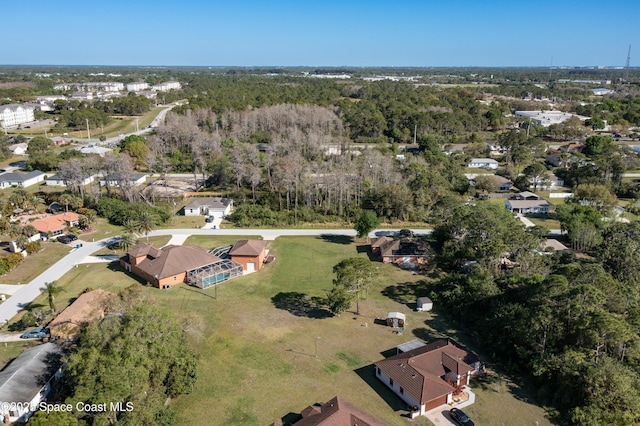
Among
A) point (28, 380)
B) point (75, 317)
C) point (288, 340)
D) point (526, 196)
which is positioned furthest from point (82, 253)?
point (526, 196)

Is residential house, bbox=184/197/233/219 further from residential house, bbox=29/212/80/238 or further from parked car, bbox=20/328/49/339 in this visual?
parked car, bbox=20/328/49/339

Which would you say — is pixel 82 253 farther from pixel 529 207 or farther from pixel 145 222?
pixel 529 207

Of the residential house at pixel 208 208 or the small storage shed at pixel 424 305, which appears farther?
the residential house at pixel 208 208

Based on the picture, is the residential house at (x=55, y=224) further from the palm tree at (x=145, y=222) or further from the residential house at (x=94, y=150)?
the residential house at (x=94, y=150)

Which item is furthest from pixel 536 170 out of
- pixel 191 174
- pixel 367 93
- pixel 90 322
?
pixel 367 93

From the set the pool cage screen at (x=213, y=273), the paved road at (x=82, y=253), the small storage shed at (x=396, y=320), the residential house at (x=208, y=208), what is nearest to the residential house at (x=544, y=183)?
the paved road at (x=82, y=253)

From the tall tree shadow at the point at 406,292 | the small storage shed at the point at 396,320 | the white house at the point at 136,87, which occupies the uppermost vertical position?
the white house at the point at 136,87
